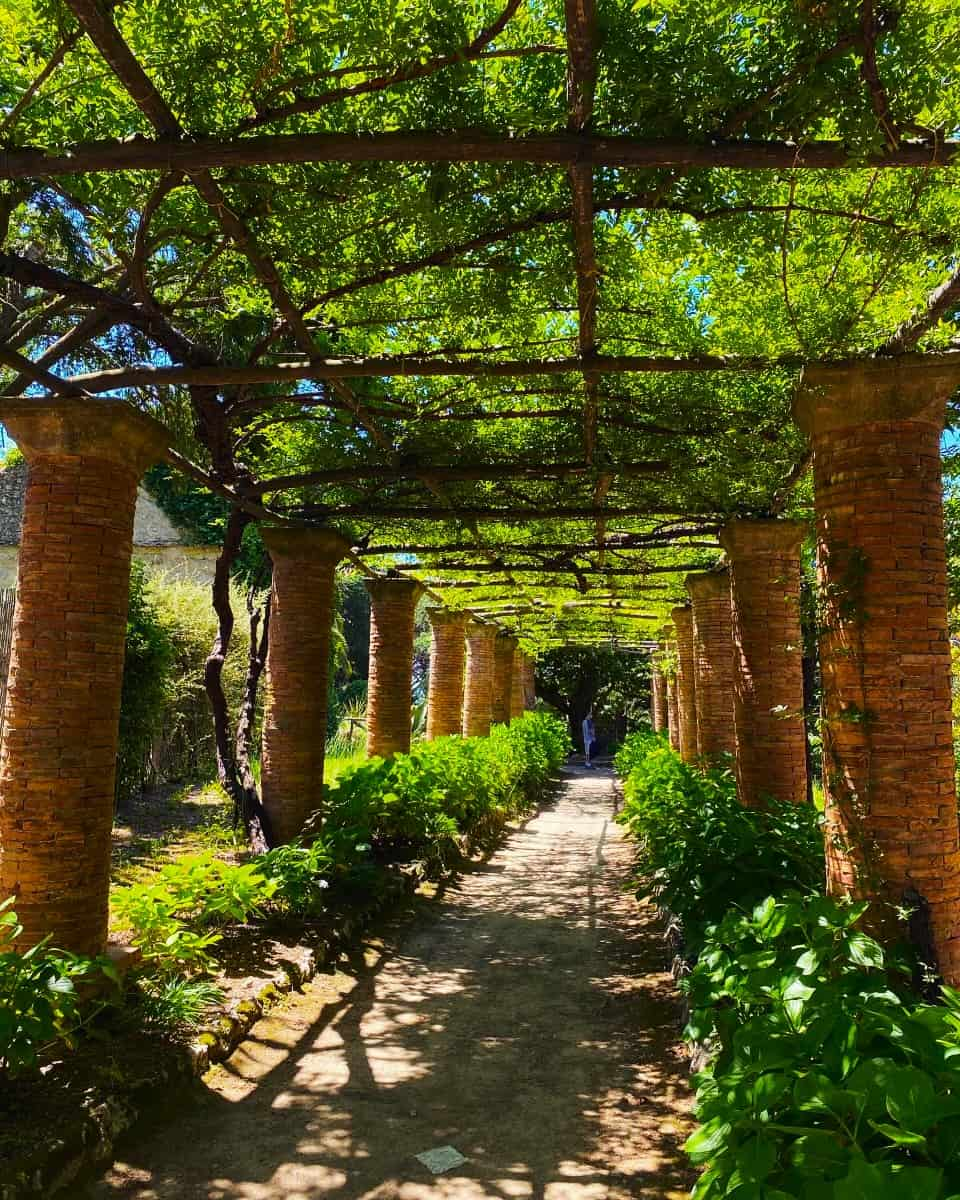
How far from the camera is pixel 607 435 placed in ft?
21.7

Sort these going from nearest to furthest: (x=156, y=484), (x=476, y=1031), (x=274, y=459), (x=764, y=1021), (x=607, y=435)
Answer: (x=764, y=1021)
(x=476, y=1031)
(x=607, y=435)
(x=274, y=459)
(x=156, y=484)

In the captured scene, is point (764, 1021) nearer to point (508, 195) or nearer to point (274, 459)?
point (508, 195)

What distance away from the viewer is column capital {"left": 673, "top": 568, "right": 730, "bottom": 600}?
10.5 m

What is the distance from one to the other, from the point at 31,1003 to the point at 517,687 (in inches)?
944

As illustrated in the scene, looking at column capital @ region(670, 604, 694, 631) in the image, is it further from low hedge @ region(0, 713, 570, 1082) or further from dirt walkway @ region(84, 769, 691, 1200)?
dirt walkway @ region(84, 769, 691, 1200)

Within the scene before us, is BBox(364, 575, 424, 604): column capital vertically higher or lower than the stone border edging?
higher

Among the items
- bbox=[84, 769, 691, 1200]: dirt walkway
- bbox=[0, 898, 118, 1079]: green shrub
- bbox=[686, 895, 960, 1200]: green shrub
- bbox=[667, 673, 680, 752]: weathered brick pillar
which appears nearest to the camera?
bbox=[686, 895, 960, 1200]: green shrub

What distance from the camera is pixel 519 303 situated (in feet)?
15.5

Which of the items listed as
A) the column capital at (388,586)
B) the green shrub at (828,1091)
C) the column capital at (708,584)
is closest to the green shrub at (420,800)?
the column capital at (388,586)

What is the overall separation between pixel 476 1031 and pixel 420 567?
711 centimetres

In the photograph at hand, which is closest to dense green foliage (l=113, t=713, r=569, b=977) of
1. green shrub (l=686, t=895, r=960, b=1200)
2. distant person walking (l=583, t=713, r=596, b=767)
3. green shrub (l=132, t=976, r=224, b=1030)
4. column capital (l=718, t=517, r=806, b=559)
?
green shrub (l=132, t=976, r=224, b=1030)

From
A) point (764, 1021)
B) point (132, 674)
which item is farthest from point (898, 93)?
point (132, 674)

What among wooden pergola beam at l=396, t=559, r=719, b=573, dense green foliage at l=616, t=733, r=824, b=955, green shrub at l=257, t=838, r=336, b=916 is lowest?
green shrub at l=257, t=838, r=336, b=916

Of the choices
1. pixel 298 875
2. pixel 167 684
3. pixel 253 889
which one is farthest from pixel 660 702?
pixel 253 889
